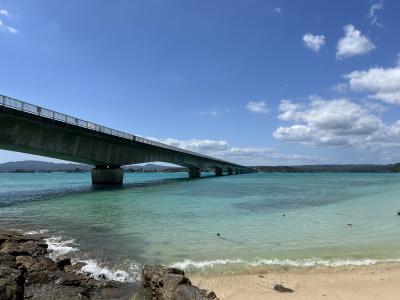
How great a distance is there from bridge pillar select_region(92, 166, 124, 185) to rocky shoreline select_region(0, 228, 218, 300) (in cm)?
5511

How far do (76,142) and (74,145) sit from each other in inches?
22.3

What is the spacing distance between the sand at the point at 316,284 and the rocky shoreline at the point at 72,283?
1653 millimetres

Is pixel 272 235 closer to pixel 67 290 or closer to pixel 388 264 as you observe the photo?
pixel 388 264

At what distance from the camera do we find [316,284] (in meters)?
11.0

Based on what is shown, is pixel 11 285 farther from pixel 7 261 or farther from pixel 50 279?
pixel 7 261

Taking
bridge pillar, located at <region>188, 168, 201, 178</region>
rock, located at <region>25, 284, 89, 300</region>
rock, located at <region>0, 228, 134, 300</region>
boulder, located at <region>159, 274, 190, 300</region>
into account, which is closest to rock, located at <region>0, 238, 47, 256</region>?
rock, located at <region>0, 228, 134, 300</region>

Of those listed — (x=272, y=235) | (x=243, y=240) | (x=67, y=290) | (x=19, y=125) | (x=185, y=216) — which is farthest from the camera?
(x=19, y=125)

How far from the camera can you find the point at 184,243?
54.1 ft

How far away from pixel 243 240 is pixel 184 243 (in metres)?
2.60

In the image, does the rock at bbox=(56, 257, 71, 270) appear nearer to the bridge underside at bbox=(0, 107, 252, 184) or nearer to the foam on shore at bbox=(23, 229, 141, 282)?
the foam on shore at bbox=(23, 229, 141, 282)

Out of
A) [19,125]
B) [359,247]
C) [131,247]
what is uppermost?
[19,125]

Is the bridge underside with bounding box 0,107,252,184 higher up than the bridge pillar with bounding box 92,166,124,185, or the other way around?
the bridge underside with bounding box 0,107,252,184

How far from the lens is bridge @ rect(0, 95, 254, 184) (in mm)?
40094

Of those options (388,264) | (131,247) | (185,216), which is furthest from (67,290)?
(185,216)
